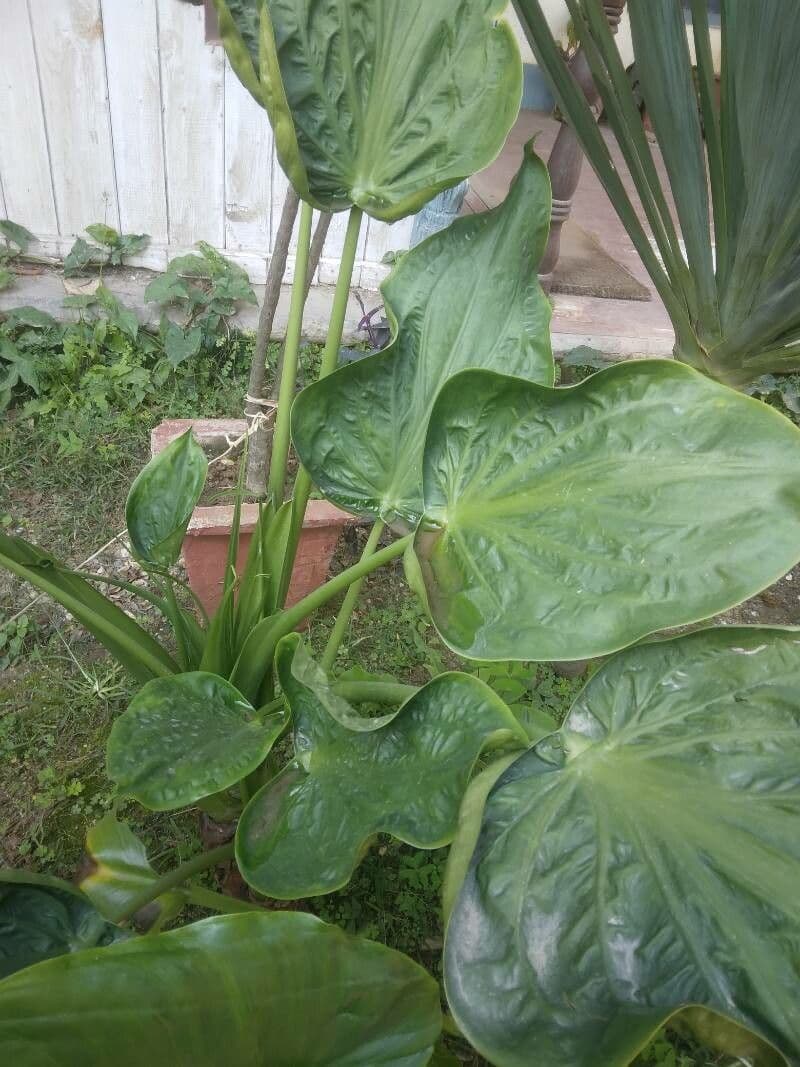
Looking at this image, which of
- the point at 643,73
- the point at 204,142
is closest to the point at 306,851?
the point at 643,73

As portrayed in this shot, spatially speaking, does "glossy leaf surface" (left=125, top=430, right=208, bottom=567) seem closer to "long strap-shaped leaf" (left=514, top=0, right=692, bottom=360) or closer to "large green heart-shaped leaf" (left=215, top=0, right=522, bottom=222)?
"large green heart-shaped leaf" (left=215, top=0, right=522, bottom=222)

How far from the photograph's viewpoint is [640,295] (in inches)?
91.0

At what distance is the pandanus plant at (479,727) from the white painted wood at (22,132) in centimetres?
124

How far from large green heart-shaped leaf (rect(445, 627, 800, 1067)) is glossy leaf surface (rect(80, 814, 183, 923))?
0.40 meters

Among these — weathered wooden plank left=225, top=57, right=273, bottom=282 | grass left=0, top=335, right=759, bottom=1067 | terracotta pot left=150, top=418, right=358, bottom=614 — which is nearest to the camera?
grass left=0, top=335, right=759, bottom=1067

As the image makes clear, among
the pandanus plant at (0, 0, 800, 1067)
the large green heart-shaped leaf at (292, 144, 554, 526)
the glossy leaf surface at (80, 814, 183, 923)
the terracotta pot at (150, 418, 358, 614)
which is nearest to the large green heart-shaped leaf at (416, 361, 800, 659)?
the pandanus plant at (0, 0, 800, 1067)

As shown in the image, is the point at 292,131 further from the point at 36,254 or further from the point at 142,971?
the point at 36,254

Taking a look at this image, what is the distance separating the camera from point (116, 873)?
30.1 inches

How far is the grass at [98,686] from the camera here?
3.37 ft

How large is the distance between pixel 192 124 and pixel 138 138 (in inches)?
5.3

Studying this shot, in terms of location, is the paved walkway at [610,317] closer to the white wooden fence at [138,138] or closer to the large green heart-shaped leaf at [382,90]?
the white wooden fence at [138,138]

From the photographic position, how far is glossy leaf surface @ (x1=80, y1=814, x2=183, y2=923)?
0.73 m

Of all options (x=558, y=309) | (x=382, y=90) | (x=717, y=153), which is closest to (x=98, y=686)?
(x=382, y=90)

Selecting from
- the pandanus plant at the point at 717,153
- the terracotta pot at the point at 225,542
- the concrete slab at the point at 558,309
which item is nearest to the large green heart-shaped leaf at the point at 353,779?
the pandanus plant at the point at 717,153
